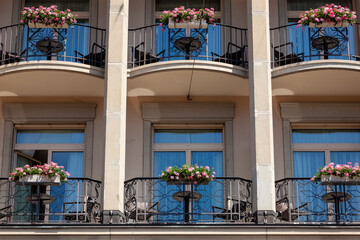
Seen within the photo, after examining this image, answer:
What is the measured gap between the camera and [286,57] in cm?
1502

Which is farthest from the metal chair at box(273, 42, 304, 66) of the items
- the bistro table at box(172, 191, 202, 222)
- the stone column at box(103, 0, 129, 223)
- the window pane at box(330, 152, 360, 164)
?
the bistro table at box(172, 191, 202, 222)

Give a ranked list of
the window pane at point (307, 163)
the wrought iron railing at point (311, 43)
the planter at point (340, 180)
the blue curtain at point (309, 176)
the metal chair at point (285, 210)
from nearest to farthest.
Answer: the planter at point (340, 180) → the metal chair at point (285, 210) → the blue curtain at point (309, 176) → the wrought iron railing at point (311, 43) → the window pane at point (307, 163)

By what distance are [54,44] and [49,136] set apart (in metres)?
2.10

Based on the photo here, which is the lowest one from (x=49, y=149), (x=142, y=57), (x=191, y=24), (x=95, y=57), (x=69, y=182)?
(x=69, y=182)

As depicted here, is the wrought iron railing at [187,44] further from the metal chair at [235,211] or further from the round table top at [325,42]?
the metal chair at [235,211]

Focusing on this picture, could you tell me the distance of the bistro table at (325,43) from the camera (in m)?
14.8

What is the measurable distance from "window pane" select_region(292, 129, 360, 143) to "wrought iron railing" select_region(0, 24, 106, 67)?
4.47m

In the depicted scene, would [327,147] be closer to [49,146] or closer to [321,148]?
[321,148]

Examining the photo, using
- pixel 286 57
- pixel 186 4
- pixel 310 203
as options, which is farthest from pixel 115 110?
pixel 310 203

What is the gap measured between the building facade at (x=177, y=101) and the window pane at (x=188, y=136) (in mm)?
23

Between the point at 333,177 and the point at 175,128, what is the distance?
161 inches

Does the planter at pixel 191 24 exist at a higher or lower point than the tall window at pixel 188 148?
higher

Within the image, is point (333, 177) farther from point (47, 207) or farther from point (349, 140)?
point (47, 207)

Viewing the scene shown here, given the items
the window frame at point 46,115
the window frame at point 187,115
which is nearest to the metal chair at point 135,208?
the window frame at point 187,115
